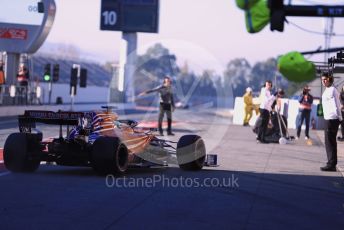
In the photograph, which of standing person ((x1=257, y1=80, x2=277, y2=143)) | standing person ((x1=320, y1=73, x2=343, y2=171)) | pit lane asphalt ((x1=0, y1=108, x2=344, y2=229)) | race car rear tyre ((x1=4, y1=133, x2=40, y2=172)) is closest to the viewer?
pit lane asphalt ((x1=0, y1=108, x2=344, y2=229))

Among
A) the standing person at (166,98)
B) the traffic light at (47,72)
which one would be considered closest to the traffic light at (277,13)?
the standing person at (166,98)

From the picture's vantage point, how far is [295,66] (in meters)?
7.98

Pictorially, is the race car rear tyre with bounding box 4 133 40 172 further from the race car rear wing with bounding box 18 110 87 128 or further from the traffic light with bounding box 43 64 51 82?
the traffic light with bounding box 43 64 51 82

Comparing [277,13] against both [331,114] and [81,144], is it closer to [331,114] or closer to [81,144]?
[81,144]

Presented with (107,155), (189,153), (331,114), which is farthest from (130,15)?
(107,155)

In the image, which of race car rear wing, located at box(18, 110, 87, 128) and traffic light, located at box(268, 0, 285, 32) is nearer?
A: traffic light, located at box(268, 0, 285, 32)

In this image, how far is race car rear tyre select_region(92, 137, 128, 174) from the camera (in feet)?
37.2

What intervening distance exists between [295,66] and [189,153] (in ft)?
17.6

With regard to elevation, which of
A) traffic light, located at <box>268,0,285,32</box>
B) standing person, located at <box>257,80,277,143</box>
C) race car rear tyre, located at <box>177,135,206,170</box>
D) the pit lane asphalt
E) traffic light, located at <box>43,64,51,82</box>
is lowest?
the pit lane asphalt

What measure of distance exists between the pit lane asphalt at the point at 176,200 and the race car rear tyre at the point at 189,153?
221 millimetres

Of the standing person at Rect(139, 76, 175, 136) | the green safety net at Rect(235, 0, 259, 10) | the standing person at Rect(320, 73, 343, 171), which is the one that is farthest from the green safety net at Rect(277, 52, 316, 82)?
the standing person at Rect(139, 76, 175, 136)

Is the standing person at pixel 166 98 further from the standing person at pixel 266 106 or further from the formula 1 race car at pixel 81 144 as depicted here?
the formula 1 race car at pixel 81 144

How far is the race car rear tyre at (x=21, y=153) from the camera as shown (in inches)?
469

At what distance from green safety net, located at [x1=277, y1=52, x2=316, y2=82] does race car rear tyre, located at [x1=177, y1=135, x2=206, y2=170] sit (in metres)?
5.19
